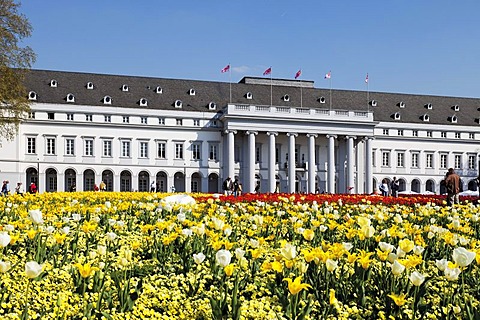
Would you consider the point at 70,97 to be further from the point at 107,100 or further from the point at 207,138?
the point at 207,138

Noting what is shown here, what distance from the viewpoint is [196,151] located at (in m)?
72.4

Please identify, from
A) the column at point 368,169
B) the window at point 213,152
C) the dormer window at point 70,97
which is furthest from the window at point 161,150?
the column at point 368,169

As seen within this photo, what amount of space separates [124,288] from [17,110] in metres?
41.3

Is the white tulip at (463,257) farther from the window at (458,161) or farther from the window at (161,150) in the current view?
the window at (458,161)

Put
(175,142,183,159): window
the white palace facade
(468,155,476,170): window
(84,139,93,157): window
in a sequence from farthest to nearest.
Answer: (468,155,476,170): window → (175,142,183,159): window → (84,139,93,157): window → the white palace facade

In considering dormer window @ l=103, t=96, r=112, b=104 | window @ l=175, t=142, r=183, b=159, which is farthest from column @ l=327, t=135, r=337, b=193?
dormer window @ l=103, t=96, r=112, b=104

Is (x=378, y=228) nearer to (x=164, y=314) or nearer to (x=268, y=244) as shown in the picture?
(x=268, y=244)

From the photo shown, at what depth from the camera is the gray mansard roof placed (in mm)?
69625

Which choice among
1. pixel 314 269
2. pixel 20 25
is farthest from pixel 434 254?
pixel 20 25

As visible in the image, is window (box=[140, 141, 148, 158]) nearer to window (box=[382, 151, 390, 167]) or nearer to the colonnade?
the colonnade

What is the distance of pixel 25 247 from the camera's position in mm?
8859

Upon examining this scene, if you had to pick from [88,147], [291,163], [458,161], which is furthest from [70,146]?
[458,161]

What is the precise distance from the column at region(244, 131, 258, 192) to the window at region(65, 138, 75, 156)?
2128 cm

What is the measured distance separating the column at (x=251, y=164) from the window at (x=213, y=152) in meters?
5.03
